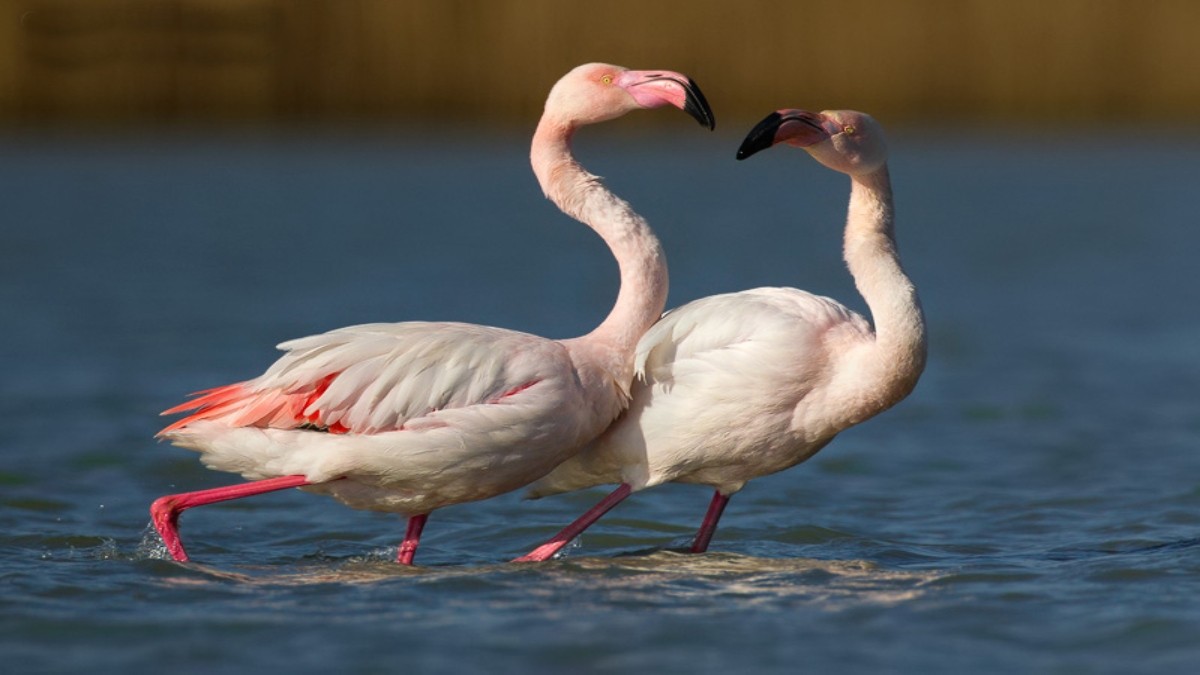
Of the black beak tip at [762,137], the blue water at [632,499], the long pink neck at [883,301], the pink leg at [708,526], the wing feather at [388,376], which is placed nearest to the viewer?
the blue water at [632,499]

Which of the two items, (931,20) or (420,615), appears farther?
(931,20)

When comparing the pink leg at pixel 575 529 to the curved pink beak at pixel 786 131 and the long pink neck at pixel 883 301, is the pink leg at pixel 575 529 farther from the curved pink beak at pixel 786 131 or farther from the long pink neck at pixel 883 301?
the curved pink beak at pixel 786 131

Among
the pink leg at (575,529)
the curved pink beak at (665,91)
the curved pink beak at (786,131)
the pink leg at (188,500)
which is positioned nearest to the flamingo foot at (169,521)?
the pink leg at (188,500)

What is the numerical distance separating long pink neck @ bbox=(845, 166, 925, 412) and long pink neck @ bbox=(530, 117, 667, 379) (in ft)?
2.31

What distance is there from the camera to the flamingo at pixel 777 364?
6203 mm

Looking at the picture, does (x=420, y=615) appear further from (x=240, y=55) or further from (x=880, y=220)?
(x=240, y=55)

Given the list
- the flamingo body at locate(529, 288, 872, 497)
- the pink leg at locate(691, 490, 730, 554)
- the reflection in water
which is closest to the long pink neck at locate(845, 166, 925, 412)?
the flamingo body at locate(529, 288, 872, 497)

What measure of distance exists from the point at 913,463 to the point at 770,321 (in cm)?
356

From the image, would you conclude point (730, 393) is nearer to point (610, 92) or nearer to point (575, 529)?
point (575, 529)

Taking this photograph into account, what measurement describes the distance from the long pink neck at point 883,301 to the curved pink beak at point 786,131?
29cm

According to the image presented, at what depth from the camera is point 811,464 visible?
9789mm

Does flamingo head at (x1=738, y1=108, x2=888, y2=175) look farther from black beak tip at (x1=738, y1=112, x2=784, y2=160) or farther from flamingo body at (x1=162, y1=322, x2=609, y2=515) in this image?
flamingo body at (x1=162, y1=322, x2=609, y2=515)

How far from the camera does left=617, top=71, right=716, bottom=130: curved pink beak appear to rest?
628 cm

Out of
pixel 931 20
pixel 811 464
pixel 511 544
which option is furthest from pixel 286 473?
pixel 931 20
